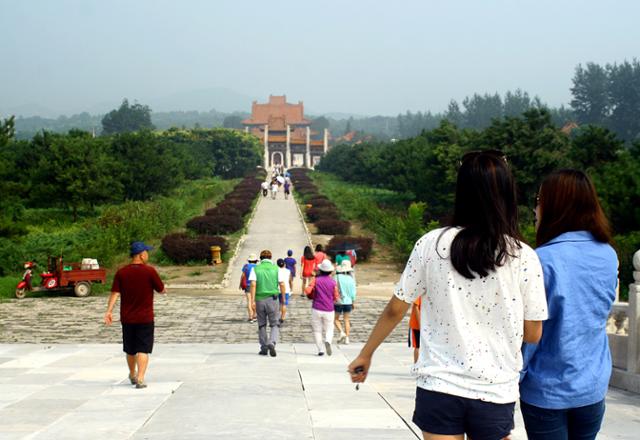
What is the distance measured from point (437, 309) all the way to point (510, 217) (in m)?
0.43

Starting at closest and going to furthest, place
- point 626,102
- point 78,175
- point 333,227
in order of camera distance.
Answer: point 333,227 < point 78,175 < point 626,102

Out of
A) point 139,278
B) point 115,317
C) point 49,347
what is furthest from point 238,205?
point 139,278

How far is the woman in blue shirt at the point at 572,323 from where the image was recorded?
3.28 meters

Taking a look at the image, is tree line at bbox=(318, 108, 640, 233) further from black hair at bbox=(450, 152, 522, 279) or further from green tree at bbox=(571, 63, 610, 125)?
green tree at bbox=(571, 63, 610, 125)

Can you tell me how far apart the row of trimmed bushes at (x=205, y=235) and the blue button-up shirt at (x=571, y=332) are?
81.5ft

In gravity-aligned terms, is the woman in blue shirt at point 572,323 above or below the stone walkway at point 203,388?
above

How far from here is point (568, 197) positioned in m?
3.50

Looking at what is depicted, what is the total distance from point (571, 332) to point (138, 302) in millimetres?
5617

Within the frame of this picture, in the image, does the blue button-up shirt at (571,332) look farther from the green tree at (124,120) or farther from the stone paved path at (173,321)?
the green tree at (124,120)

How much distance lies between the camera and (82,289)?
21109mm

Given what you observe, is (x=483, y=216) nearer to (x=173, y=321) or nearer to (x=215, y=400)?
(x=215, y=400)

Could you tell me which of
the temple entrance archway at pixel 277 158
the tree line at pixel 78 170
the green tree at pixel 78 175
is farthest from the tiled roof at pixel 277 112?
the green tree at pixel 78 175

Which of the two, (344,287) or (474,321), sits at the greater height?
(474,321)

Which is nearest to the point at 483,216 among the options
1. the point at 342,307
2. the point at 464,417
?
the point at 464,417
